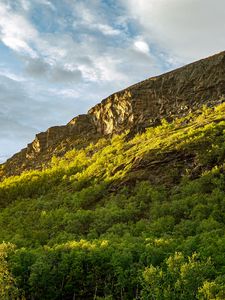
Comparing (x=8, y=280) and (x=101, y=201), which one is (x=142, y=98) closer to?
(x=101, y=201)

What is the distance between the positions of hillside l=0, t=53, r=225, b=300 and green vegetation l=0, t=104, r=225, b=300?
23 centimetres

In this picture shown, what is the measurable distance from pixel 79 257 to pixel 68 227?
27.1m

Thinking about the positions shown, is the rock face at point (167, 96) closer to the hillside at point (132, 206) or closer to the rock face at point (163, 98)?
the rock face at point (163, 98)

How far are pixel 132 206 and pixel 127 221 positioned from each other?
15.9 ft

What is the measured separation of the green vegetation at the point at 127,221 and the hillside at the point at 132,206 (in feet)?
0.75

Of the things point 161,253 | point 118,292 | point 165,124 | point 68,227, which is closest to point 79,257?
point 118,292

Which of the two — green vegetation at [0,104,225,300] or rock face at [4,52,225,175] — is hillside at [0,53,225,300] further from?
rock face at [4,52,225,175]

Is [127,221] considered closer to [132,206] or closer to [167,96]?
[132,206]

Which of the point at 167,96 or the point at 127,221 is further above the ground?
the point at 167,96

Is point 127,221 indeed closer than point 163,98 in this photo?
Yes

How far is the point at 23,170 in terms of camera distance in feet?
642

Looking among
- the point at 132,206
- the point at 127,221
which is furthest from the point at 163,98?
the point at 127,221

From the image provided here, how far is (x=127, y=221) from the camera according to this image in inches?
3814

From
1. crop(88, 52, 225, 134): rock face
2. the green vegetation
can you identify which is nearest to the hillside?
the green vegetation
